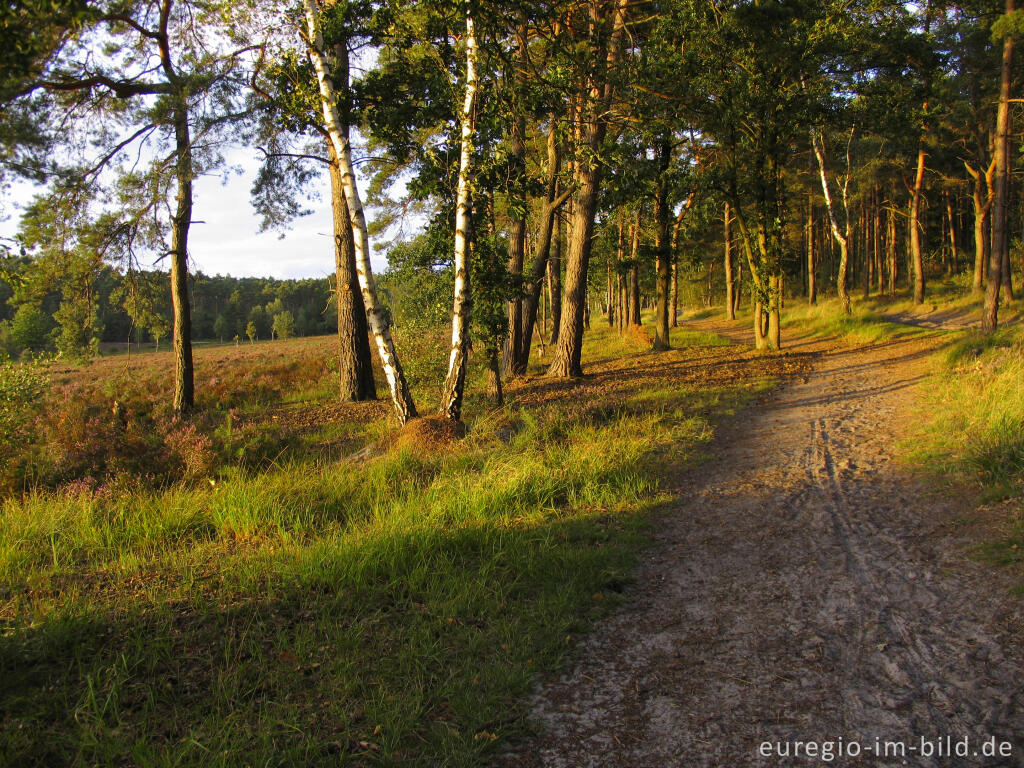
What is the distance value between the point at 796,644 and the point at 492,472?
3.41 metres

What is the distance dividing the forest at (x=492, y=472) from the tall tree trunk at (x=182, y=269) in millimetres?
90

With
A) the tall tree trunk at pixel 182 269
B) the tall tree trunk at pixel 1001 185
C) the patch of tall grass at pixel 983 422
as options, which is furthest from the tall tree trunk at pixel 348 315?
the tall tree trunk at pixel 1001 185

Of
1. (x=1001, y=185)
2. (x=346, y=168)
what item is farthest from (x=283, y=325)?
(x=1001, y=185)

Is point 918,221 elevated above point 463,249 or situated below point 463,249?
above

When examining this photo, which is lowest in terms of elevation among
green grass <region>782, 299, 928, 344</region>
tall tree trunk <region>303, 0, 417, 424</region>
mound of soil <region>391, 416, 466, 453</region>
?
mound of soil <region>391, 416, 466, 453</region>

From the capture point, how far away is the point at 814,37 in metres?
14.5

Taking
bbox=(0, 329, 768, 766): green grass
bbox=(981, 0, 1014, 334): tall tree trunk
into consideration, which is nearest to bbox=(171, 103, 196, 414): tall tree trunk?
bbox=(0, 329, 768, 766): green grass

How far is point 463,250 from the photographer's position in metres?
8.31

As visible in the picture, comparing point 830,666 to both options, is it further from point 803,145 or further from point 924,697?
point 803,145

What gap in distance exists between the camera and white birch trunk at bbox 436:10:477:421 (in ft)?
26.1

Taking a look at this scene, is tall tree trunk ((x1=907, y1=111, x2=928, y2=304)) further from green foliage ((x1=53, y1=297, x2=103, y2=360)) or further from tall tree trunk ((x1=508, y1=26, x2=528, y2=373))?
green foliage ((x1=53, y1=297, x2=103, y2=360))

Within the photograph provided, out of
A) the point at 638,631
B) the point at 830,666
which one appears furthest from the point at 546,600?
the point at 830,666

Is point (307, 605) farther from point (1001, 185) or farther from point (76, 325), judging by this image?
point (1001, 185)

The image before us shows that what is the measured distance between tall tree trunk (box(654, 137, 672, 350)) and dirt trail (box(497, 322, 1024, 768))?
13.0 m
